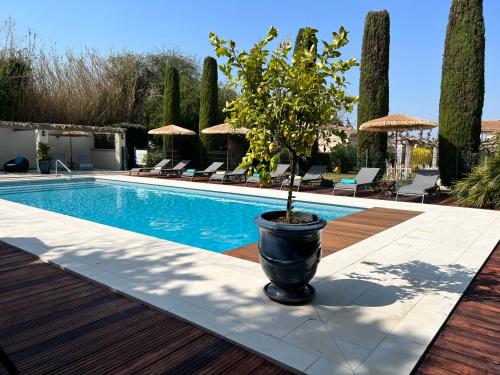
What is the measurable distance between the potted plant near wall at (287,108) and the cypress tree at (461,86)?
35.3ft

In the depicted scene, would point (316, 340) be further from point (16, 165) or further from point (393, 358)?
point (16, 165)

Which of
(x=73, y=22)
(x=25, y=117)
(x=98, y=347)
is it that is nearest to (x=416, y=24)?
(x=98, y=347)

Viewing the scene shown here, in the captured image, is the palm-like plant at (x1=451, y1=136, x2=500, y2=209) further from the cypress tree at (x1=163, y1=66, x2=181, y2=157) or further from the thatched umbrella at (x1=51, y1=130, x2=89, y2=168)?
the thatched umbrella at (x1=51, y1=130, x2=89, y2=168)

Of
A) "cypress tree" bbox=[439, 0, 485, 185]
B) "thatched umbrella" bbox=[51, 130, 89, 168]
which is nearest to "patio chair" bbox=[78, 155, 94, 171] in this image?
"thatched umbrella" bbox=[51, 130, 89, 168]

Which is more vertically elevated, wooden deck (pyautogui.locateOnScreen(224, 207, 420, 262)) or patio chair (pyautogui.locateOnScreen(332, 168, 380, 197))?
patio chair (pyautogui.locateOnScreen(332, 168, 380, 197))

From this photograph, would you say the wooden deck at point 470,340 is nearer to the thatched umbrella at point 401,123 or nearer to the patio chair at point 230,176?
the thatched umbrella at point 401,123

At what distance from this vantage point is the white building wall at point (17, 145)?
19.3 metres

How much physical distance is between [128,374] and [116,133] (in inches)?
808

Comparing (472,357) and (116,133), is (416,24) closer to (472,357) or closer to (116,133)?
(472,357)

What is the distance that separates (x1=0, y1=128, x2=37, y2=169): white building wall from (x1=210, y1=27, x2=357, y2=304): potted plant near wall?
20.5m

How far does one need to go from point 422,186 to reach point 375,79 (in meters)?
6.19

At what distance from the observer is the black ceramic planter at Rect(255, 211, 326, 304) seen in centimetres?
318

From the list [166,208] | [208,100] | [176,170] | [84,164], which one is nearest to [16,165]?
[84,164]

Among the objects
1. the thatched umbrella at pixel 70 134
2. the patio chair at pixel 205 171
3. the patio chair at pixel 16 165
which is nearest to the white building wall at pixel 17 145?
the thatched umbrella at pixel 70 134
